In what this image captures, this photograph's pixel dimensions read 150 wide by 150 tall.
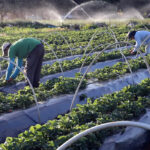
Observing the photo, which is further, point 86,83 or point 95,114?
point 86,83

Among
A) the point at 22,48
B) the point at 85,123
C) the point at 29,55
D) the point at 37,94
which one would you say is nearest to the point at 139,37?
the point at 29,55

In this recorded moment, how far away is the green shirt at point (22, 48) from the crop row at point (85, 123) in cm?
233

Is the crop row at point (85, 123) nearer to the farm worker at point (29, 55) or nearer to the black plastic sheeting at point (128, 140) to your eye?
the black plastic sheeting at point (128, 140)

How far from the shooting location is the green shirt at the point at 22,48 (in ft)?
22.0

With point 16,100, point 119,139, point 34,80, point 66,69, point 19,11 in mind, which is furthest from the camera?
point 19,11

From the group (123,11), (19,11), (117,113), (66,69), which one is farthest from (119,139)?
(123,11)

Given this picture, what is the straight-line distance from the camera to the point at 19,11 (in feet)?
142

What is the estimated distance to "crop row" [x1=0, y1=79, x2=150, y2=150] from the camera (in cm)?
397

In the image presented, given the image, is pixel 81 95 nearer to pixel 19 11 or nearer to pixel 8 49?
pixel 8 49

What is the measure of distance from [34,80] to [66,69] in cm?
233

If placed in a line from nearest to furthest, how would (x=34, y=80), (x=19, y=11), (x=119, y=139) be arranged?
(x=119, y=139) < (x=34, y=80) < (x=19, y=11)

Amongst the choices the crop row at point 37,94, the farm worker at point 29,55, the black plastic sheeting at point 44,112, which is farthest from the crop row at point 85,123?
the farm worker at point 29,55

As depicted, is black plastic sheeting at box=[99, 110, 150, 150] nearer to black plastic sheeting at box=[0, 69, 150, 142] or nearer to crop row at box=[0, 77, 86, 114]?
black plastic sheeting at box=[0, 69, 150, 142]

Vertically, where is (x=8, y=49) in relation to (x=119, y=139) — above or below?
above
